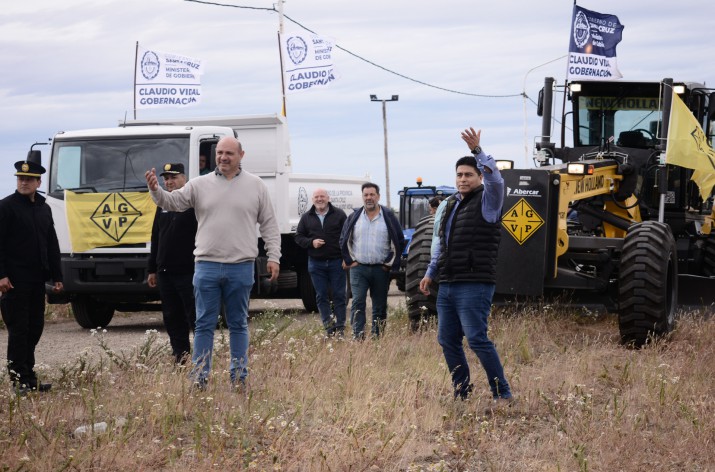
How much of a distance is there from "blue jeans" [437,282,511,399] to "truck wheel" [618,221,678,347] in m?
3.58

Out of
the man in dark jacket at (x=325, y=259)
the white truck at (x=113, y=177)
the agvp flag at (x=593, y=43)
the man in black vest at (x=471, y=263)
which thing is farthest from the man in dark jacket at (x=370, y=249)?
the agvp flag at (x=593, y=43)

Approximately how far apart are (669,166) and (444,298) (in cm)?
691

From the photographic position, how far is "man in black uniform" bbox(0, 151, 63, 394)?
945 centimetres

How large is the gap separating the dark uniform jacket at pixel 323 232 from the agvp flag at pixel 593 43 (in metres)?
7.83

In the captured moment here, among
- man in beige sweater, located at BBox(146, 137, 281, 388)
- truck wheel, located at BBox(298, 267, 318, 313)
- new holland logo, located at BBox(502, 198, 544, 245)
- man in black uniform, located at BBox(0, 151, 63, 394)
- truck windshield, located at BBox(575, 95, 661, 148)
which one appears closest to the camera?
man in beige sweater, located at BBox(146, 137, 281, 388)

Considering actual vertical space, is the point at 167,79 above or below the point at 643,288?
above

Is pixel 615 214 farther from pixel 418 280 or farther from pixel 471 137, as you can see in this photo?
pixel 471 137

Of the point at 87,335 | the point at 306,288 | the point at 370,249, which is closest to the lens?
the point at 370,249

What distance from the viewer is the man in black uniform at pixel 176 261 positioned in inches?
392

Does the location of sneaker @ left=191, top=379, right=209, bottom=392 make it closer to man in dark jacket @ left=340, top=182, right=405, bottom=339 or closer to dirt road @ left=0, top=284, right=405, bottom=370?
dirt road @ left=0, top=284, right=405, bottom=370

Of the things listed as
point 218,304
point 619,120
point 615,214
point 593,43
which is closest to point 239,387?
point 218,304

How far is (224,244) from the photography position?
28.1 feet

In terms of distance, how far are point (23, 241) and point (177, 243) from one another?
1.31 meters

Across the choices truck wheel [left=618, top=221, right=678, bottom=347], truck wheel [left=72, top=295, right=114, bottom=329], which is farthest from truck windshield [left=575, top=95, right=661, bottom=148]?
truck wheel [left=72, top=295, right=114, bottom=329]
